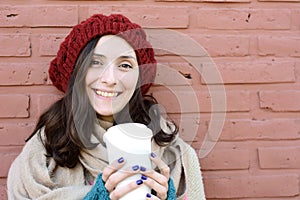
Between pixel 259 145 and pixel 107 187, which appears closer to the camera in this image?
pixel 107 187

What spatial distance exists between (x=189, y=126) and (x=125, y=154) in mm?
429

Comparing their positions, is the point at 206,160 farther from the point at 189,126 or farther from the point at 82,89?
the point at 82,89

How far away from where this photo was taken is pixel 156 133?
132cm

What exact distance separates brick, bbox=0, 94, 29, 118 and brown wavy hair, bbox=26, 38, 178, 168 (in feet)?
0.25

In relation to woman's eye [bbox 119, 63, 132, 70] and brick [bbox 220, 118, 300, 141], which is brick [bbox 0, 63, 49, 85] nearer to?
woman's eye [bbox 119, 63, 132, 70]

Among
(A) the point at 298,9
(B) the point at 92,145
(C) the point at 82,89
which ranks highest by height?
(A) the point at 298,9

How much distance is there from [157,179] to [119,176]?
0.29ft

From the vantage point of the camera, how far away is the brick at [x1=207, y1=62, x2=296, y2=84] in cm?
145

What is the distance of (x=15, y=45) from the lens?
1.39 m

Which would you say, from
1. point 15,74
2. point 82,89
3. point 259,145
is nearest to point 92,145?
point 82,89

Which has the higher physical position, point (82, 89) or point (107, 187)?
point (82, 89)

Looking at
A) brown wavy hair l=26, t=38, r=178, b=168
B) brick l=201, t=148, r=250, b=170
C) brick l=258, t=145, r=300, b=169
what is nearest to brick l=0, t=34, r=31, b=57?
brown wavy hair l=26, t=38, r=178, b=168

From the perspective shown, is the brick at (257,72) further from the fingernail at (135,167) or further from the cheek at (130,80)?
the fingernail at (135,167)

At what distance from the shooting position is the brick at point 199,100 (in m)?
1.44
